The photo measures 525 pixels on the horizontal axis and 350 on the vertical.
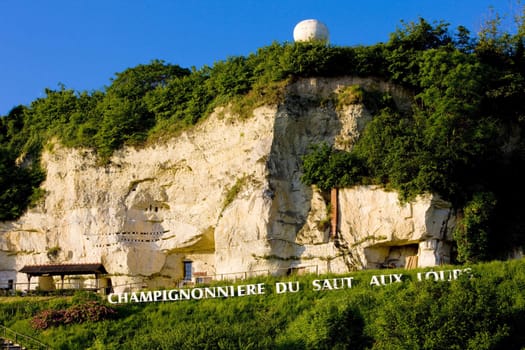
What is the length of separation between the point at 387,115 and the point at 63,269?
20.0m

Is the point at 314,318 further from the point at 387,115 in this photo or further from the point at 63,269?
the point at 63,269

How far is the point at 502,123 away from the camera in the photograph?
50.1 meters

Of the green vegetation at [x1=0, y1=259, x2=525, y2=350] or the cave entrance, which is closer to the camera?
the green vegetation at [x1=0, y1=259, x2=525, y2=350]

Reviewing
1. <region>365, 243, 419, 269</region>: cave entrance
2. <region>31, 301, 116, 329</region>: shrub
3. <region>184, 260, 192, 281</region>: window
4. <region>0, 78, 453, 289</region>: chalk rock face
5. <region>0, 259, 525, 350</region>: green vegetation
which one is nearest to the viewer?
<region>0, 259, 525, 350</region>: green vegetation

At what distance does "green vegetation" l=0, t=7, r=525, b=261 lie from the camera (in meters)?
46.1

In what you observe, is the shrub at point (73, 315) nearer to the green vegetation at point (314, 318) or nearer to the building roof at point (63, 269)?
the green vegetation at point (314, 318)

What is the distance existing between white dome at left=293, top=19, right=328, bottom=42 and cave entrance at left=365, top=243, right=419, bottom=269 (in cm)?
1397

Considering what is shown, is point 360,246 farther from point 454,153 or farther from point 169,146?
point 169,146

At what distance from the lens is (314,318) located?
38.0 meters

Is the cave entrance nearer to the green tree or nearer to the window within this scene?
the green tree

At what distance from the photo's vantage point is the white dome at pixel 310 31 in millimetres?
53906

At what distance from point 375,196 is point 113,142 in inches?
676

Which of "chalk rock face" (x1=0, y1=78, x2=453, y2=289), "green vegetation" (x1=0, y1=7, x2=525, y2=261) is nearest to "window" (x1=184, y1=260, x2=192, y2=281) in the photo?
"chalk rock face" (x1=0, y1=78, x2=453, y2=289)

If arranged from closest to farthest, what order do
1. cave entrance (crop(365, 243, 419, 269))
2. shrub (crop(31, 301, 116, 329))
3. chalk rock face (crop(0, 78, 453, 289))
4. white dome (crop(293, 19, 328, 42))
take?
1. shrub (crop(31, 301, 116, 329))
2. cave entrance (crop(365, 243, 419, 269))
3. chalk rock face (crop(0, 78, 453, 289))
4. white dome (crop(293, 19, 328, 42))
